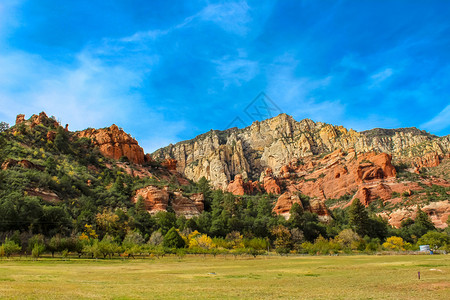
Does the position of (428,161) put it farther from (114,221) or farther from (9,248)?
(9,248)

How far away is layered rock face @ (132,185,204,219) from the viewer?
9550 centimetres

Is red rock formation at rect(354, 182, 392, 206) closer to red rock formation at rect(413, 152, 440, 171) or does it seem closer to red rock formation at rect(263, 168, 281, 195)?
red rock formation at rect(263, 168, 281, 195)

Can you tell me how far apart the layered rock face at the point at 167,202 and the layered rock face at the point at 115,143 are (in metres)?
35.6

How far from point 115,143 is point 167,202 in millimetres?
46189

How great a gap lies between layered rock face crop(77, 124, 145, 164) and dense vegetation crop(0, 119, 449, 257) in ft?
23.3

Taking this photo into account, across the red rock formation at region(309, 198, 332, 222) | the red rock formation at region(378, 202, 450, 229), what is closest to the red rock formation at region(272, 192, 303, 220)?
the red rock formation at region(309, 198, 332, 222)

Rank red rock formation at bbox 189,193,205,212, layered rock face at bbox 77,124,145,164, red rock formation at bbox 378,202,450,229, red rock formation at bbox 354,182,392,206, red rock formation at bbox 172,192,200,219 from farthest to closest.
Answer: layered rock face at bbox 77,124,145,164
red rock formation at bbox 354,182,392,206
red rock formation at bbox 189,193,205,212
red rock formation at bbox 378,202,450,229
red rock formation at bbox 172,192,200,219

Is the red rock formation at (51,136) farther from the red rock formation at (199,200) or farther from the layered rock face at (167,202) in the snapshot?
the red rock formation at (199,200)

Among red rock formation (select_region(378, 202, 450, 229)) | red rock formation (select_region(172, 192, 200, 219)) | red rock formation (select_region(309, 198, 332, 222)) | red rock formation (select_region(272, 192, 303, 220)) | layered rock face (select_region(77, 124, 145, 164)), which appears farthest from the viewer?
layered rock face (select_region(77, 124, 145, 164))

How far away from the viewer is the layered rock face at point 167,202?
9550cm

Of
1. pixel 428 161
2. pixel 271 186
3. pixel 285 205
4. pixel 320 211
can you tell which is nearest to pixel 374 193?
pixel 320 211

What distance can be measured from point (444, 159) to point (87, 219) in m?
176

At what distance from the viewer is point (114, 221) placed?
75.1 m

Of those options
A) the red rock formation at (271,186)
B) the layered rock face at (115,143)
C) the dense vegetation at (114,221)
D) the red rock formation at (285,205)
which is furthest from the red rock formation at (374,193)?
the layered rock face at (115,143)
